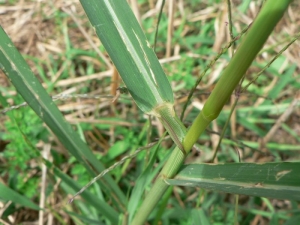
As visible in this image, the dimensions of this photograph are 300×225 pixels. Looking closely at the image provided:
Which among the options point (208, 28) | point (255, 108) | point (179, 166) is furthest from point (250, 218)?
point (208, 28)

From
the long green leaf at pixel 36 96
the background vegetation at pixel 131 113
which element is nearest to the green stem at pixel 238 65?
the long green leaf at pixel 36 96

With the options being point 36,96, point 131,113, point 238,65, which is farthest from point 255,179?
point 131,113

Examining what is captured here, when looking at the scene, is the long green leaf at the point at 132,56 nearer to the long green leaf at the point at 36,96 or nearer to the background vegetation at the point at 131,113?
the long green leaf at the point at 36,96

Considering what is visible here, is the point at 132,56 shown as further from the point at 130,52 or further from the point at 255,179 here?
the point at 255,179

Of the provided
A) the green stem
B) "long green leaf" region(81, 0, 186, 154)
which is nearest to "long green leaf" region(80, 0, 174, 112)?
"long green leaf" region(81, 0, 186, 154)

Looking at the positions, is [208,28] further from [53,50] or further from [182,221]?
[182,221]

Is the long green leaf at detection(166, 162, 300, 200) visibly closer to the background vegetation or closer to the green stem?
the green stem
